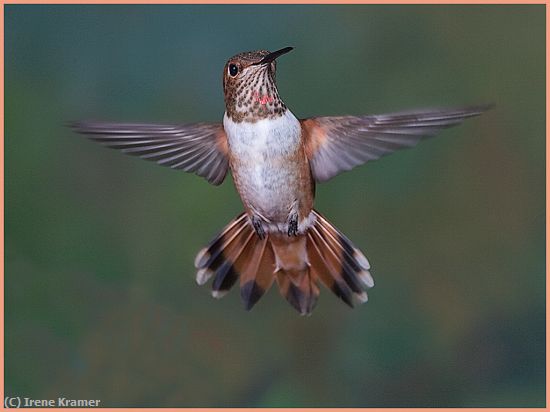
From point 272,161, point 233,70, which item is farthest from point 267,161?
point 233,70

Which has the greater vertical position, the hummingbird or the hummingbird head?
the hummingbird head

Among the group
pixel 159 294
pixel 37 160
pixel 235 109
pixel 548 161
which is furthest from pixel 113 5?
pixel 548 161

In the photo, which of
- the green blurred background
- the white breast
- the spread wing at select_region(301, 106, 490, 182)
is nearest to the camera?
the spread wing at select_region(301, 106, 490, 182)

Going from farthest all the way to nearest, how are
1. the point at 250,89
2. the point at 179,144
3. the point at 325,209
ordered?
1. the point at 325,209
2. the point at 179,144
3. the point at 250,89

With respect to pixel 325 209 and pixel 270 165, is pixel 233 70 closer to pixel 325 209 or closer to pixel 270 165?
Answer: pixel 270 165

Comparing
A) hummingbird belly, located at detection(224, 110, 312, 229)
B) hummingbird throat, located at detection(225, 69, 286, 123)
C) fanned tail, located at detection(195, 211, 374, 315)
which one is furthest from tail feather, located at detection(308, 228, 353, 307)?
hummingbird throat, located at detection(225, 69, 286, 123)

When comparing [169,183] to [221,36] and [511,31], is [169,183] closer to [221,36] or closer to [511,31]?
[221,36]

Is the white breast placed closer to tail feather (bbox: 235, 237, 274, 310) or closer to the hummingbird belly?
the hummingbird belly
